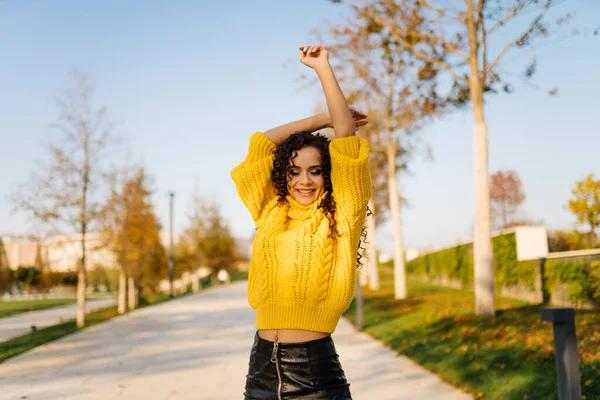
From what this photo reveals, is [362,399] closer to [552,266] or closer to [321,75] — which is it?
[321,75]

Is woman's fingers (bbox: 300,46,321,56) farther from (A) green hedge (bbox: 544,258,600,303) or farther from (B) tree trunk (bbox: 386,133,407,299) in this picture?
(B) tree trunk (bbox: 386,133,407,299)

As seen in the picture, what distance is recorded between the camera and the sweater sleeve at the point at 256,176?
8.34 feet

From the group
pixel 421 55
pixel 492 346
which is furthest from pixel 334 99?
pixel 421 55

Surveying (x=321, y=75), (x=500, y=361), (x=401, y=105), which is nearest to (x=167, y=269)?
(x=401, y=105)

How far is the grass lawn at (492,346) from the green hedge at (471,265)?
0.66 meters

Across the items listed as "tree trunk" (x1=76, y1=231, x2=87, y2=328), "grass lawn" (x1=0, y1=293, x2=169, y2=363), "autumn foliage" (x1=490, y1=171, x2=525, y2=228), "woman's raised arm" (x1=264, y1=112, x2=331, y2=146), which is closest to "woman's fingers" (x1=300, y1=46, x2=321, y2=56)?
"woman's raised arm" (x1=264, y1=112, x2=331, y2=146)

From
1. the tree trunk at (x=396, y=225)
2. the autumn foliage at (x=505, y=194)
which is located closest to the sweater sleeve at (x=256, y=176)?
the tree trunk at (x=396, y=225)

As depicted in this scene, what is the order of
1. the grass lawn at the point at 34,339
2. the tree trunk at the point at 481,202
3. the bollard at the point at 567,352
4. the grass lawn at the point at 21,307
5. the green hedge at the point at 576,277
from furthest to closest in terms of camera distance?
the grass lawn at the point at 21,307 → the tree trunk at the point at 481,202 → the grass lawn at the point at 34,339 → the green hedge at the point at 576,277 → the bollard at the point at 567,352

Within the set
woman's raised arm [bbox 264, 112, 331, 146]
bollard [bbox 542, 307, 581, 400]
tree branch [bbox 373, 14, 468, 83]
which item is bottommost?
bollard [bbox 542, 307, 581, 400]

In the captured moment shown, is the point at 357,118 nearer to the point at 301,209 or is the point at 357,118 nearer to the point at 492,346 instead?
the point at 301,209

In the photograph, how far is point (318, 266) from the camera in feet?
7.65

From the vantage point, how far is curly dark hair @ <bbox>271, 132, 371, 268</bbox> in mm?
2463

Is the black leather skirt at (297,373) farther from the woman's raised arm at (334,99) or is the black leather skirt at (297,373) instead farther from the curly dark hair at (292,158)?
the woman's raised arm at (334,99)

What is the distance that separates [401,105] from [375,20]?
5786 millimetres
